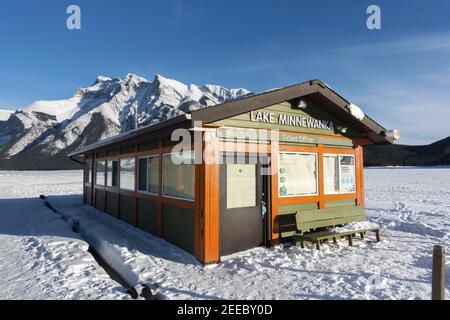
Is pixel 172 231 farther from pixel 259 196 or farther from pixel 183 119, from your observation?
pixel 183 119

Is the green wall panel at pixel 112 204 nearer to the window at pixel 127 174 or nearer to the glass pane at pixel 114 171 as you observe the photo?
the glass pane at pixel 114 171

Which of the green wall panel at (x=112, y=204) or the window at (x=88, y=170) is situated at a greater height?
the window at (x=88, y=170)

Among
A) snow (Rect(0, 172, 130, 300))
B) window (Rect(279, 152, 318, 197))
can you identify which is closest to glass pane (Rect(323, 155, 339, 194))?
window (Rect(279, 152, 318, 197))

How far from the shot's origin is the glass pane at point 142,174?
883cm

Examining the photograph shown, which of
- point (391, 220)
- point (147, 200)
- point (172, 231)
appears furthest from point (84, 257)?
point (391, 220)

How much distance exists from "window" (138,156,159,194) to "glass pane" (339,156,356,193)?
5.19 metres

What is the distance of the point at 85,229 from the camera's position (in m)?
9.43

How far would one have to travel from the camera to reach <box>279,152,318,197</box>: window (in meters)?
7.56

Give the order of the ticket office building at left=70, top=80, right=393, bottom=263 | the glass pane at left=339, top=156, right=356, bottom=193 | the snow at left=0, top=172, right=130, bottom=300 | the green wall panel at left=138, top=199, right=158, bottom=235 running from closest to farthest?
the snow at left=0, top=172, right=130, bottom=300, the ticket office building at left=70, top=80, right=393, bottom=263, the green wall panel at left=138, top=199, right=158, bottom=235, the glass pane at left=339, top=156, right=356, bottom=193

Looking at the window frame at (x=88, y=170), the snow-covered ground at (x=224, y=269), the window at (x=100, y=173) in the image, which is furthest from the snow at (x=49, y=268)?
the window frame at (x=88, y=170)

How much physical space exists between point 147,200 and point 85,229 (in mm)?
2475

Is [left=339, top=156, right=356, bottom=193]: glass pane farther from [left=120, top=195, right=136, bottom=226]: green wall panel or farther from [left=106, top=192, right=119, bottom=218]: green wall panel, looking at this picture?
[left=106, top=192, right=119, bottom=218]: green wall panel

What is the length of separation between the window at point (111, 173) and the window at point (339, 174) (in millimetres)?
7348

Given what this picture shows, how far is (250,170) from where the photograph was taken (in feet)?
23.0
